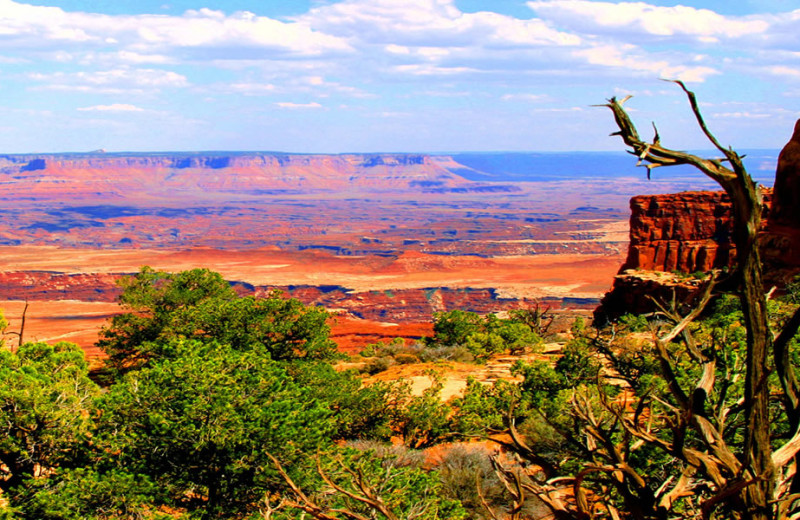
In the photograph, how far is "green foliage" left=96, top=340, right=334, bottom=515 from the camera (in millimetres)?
11391

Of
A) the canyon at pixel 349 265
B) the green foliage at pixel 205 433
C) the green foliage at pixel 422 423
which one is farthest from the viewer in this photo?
the canyon at pixel 349 265

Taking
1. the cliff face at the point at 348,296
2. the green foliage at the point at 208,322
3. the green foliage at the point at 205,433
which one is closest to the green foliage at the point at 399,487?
the green foliage at the point at 205,433

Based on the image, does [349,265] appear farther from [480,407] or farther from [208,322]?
[480,407]

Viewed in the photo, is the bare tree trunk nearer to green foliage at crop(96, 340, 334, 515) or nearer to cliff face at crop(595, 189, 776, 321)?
green foliage at crop(96, 340, 334, 515)

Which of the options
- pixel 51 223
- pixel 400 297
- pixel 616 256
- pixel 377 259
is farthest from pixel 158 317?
pixel 51 223

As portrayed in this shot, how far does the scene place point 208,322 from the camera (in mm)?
23312

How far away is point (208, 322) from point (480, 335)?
46.8ft

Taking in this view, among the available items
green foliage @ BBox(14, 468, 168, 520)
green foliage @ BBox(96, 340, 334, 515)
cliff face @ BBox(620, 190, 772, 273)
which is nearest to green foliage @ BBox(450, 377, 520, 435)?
green foliage @ BBox(96, 340, 334, 515)

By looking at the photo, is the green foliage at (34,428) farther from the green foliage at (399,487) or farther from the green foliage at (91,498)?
the green foliage at (399,487)

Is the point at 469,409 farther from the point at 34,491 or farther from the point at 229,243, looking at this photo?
the point at 229,243

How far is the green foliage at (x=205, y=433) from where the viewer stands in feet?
37.4

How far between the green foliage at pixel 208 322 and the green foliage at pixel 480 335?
9.37m

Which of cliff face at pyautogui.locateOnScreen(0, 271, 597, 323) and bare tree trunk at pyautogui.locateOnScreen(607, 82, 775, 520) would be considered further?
cliff face at pyautogui.locateOnScreen(0, 271, 597, 323)

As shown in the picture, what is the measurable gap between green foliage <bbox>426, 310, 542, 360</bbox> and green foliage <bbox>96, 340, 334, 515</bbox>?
66.8 ft
